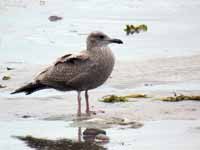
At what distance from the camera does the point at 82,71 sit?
1181 cm

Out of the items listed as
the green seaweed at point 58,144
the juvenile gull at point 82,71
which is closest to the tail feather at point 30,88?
the juvenile gull at point 82,71

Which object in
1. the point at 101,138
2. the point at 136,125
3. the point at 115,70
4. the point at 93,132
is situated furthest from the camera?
the point at 115,70

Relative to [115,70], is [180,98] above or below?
below

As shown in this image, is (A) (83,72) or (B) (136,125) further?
(A) (83,72)

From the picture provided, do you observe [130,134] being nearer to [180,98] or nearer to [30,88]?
[180,98]

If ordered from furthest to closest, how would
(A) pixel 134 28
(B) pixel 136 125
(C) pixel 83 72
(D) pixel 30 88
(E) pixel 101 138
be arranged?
(A) pixel 134 28 < (D) pixel 30 88 < (C) pixel 83 72 < (B) pixel 136 125 < (E) pixel 101 138

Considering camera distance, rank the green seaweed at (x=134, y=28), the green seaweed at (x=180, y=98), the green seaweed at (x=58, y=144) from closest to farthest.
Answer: the green seaweed at (x=58, y=144), the green seaweed at (x=180, y=98), the green seaweed at (x=134, y=28)

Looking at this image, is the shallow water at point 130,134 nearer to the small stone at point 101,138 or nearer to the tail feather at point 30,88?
the small stone at point 101,138

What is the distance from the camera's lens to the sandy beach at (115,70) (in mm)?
10305

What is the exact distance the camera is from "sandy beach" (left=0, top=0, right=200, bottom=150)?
10305 mm

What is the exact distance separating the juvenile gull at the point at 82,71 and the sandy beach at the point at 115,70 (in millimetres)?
280

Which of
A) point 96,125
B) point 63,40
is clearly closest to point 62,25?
point 63,40

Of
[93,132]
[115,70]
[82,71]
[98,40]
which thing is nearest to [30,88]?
[82,71]

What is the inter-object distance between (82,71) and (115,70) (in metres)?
2.59
